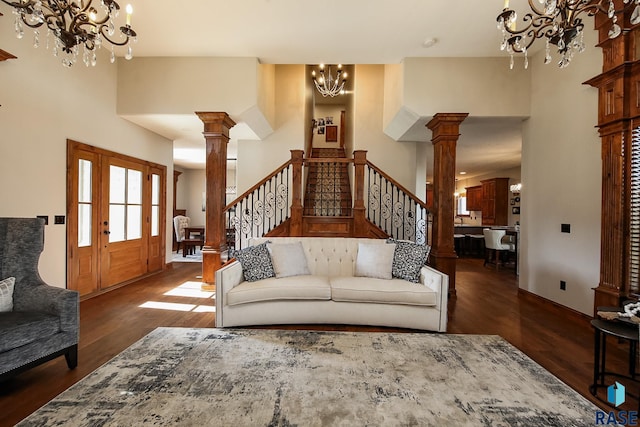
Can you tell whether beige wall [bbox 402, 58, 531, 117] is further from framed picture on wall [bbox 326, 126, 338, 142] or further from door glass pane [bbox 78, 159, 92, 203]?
framed picture on wall [bbox 326, 126, 338, 142]

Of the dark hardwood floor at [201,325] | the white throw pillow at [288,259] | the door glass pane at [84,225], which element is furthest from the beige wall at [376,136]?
the door glass pane at [84,225]

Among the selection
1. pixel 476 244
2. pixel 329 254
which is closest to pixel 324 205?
pixel 329 254

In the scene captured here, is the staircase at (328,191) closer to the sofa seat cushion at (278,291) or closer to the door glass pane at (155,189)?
the door glass pane at (155,189)

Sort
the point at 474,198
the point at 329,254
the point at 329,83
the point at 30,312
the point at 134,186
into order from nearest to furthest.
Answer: the point at 30,312, the point at 329,254, the point at 134,186, the point at 329,83, the point at 474,198

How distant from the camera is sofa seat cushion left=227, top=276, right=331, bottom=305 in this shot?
3.16 meters

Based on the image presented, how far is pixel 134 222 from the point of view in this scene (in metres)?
5.30

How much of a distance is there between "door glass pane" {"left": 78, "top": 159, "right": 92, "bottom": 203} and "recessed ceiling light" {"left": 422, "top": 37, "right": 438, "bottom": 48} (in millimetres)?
4890

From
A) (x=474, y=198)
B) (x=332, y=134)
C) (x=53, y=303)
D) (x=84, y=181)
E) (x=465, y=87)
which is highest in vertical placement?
(x=332, y=134)

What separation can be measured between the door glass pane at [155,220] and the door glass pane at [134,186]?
17.1 inches

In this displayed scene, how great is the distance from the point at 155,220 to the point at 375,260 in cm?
444

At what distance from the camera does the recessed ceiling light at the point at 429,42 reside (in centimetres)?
409

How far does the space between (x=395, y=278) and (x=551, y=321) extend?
1.95 meters

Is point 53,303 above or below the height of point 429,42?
below

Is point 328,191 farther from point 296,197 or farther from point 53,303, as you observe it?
point 53,303
